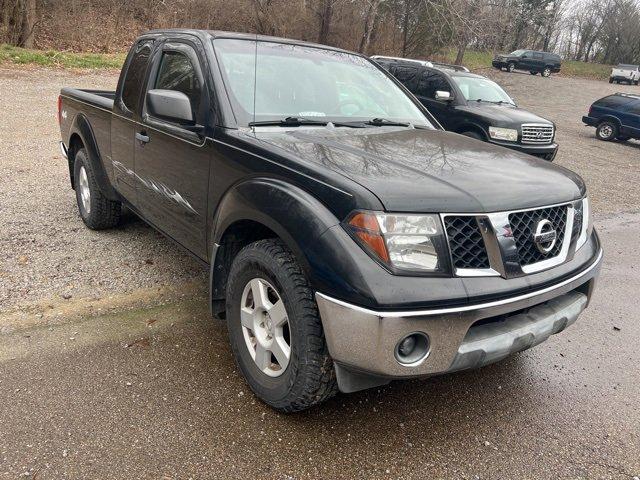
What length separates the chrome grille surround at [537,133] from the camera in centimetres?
948

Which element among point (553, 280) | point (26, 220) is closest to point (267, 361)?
point (553, 280)

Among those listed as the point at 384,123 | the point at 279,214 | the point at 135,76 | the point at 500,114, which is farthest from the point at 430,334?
the point at 500,114

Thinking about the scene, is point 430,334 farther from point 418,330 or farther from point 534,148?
point 534,148

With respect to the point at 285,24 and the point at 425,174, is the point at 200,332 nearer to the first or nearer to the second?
the point at 425,174

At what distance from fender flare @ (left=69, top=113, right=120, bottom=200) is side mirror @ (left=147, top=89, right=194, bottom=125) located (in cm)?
161

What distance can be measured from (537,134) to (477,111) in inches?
47.7

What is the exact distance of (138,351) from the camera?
10.5ft

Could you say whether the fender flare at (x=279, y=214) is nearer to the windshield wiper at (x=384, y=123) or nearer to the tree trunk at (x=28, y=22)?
the windshield wiper at (x=384, y=123)

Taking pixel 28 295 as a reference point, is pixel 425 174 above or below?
above

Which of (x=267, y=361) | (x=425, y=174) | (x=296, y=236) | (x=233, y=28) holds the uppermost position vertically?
(x=233, y=28)

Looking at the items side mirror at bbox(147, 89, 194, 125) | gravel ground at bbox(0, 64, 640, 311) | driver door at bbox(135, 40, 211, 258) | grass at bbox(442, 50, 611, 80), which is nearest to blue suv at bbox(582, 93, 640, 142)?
gravel ground at bbox(0, 64, 640, 311)

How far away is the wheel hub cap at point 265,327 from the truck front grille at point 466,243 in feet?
2.75

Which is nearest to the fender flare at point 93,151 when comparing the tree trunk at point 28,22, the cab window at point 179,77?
the cab window at point 179,77

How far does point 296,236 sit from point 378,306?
51cm
